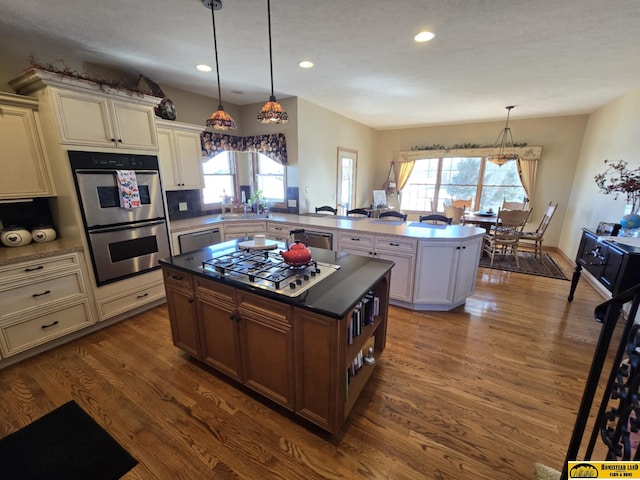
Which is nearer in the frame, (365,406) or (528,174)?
(365,406)

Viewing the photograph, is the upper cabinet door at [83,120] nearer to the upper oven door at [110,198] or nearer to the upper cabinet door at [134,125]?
the upper cabinet door at [134,125]

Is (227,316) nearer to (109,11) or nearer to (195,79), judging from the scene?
(109,11)

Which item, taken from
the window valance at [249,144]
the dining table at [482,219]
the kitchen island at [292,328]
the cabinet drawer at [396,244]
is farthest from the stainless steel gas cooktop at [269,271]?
the dining table at [482,219]

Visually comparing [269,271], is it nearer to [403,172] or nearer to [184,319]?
[184,319]

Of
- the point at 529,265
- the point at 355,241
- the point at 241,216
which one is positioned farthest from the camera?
the point at 529,265

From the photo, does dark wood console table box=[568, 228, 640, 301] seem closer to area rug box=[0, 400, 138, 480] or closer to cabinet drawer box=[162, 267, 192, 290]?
cabinet drawer box=[162, 267, 192, 290]

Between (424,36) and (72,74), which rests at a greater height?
(424,36)

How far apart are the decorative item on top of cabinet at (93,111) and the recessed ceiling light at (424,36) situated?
2711 mm

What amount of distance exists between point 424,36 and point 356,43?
591mm

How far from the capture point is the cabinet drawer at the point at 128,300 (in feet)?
8.97

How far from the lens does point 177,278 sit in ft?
6.70

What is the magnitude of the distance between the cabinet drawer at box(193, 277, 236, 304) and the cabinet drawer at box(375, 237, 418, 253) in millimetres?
1902

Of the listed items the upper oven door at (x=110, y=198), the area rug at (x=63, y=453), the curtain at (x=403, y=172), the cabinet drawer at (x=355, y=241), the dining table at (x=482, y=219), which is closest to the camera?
the area rug at (x=63, y=453)

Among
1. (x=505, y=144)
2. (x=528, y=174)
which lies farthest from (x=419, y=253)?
(x=505, y=144)
